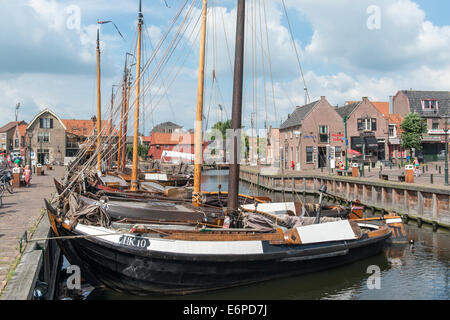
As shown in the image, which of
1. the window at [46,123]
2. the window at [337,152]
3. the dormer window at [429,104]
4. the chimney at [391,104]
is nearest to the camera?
the window at [337,152]

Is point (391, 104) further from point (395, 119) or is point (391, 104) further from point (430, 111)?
point (430, 111)

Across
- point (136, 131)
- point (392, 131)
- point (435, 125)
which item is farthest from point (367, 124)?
point (136, 131)

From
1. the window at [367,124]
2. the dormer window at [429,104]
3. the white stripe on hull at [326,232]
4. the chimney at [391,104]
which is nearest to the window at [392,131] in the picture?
the window at [367,124]

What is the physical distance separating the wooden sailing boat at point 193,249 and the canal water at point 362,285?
33 centimetres

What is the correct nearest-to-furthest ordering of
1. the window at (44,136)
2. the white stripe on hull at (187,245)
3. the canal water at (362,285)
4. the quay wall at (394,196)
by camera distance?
the white stripe on hull at (187,245) < the canal water at (362,285) < the quay wall at (394,196) < the window at (44,136)

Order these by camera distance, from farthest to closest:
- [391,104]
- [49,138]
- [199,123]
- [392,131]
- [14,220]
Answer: [49,138] → [391,104] → [392,131] → [14,220] → [199,123]

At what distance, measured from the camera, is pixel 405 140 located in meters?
49.4

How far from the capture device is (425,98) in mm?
57625

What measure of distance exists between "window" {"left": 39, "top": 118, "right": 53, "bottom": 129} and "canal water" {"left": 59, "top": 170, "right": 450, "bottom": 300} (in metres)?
66.1

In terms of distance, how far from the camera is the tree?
4862cm

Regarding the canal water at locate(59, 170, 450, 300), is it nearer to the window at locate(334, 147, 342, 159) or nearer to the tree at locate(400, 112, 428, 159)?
the window at locate(334, 147, 342, 159)

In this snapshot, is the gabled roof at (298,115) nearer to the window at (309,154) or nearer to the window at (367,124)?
the window at (309,154)

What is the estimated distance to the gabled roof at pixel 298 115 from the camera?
5184 cm

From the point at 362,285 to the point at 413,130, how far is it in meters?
43.2
